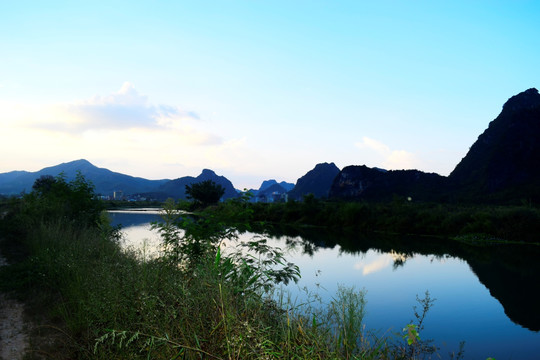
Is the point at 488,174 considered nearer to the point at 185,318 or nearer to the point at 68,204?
the point at 68,204

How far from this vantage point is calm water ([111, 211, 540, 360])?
9.01 m

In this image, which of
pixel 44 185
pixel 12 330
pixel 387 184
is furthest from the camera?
pixel 387 184

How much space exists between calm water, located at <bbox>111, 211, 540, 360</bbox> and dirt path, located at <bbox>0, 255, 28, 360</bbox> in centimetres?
243

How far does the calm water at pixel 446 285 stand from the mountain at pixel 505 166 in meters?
38.7

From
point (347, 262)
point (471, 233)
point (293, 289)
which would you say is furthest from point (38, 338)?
point (471, 233)

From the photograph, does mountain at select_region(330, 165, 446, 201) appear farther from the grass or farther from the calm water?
the grass

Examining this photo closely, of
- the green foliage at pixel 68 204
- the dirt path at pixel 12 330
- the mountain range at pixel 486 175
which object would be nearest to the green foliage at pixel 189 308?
the dirt path at pixel 12 330

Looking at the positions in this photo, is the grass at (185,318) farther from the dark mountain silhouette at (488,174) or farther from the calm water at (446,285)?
the dark mountain silhouette at (488,174)

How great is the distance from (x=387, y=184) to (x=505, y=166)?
2489 cm

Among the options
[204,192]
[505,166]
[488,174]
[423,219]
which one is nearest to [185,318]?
[423,219]

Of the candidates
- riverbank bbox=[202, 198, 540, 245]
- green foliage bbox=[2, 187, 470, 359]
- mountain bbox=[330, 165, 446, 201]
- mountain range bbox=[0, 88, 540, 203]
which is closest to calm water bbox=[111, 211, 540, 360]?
green foliage bbox=[2, 187, 470, 359]

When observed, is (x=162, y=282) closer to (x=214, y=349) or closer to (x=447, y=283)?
(x=214, y=349)

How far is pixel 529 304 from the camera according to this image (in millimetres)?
12055

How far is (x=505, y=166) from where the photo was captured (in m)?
73.6
